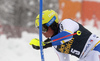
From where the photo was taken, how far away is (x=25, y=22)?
574 cm

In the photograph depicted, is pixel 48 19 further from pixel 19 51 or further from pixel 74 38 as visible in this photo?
pixel 19 51

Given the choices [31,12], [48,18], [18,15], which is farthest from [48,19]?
[31,12]

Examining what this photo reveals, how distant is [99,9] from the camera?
266 inches

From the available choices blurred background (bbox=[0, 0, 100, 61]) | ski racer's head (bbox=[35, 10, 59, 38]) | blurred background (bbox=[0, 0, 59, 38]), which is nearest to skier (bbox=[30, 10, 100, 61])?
ski racer's head (bbox=[35, 10, 59, 38])

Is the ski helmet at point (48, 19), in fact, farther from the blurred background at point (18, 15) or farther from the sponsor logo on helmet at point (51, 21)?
the blurred background at point (18, 15)

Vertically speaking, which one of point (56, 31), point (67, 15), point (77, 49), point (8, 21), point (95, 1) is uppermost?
point (95, 1)

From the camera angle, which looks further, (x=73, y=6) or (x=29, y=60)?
(x=73, y=6)

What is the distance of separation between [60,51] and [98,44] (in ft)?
1.84

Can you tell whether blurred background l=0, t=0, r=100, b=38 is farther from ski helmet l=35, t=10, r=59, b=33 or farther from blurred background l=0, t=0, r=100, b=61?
ski helmet l=35, t=10, r=59, b=33

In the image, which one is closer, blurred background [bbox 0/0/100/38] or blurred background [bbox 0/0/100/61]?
blurred background [bbox 0/0/100/61]

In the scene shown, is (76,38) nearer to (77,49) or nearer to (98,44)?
(77,49)

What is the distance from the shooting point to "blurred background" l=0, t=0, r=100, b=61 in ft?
16.1

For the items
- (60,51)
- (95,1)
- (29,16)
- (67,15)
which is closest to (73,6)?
(67,15)

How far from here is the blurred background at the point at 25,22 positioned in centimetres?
492
